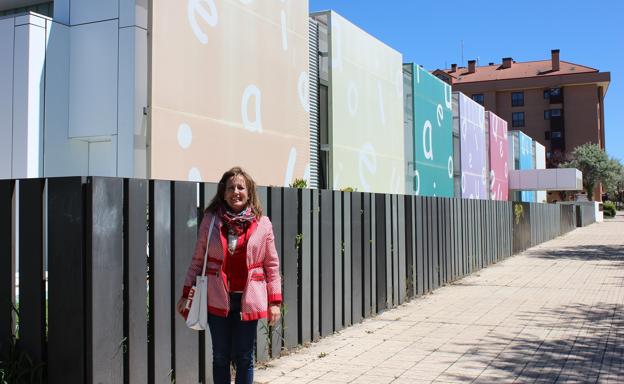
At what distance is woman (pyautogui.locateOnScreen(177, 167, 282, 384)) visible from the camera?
14.0 ft

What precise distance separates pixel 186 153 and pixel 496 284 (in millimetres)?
6966

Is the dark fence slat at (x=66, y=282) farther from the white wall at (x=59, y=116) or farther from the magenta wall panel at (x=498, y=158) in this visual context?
the magenta wall panel at (x=498, y=158)

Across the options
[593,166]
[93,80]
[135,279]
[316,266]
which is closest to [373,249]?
[316,266]

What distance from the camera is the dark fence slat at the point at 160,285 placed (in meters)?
5.03

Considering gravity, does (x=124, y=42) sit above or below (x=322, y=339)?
above

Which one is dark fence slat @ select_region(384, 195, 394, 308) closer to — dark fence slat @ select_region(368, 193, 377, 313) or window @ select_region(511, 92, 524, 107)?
dark fence slat @ select_region(368, 193, 377, 313)

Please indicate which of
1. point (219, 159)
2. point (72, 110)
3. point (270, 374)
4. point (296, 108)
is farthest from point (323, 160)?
point (270, 374)

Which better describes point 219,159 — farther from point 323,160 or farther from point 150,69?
point 323,160

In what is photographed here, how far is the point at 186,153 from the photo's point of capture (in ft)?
40.4

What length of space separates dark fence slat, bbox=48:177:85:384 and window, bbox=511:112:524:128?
89308 millimetres

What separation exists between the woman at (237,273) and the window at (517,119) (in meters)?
88.9

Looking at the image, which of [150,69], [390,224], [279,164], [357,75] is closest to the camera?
[390,224]

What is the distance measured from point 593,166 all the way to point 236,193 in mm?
76724

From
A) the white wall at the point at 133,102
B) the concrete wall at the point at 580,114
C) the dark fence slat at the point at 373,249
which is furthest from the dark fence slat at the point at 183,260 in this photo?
the concrete wall at the point at 580,114
